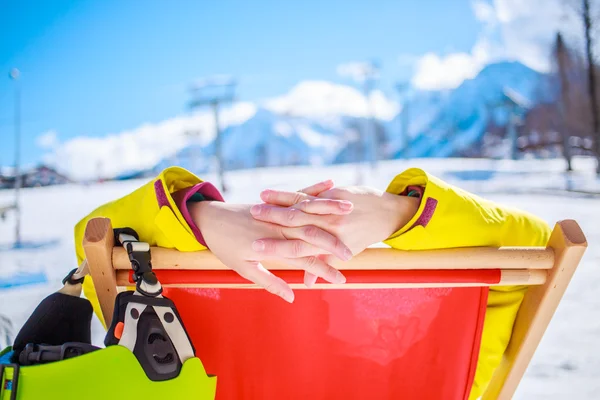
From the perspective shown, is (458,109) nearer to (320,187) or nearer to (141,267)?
(320,187)

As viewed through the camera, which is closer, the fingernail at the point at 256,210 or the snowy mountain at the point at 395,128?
the fingernail at the point at 256,210

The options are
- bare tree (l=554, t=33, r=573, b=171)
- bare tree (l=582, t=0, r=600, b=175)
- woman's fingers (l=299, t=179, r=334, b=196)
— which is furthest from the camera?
bare tree (l=554, t=33, r=573, b=171)

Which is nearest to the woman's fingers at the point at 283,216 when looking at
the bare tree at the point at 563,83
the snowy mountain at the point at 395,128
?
the bare tree at the point at 563,83

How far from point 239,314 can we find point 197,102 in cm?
2993

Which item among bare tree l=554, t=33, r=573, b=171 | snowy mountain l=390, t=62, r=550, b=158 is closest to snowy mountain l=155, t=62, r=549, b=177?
snowy mountain l=390, t=62, r=550, b=158

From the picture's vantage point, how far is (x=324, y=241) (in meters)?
0.87

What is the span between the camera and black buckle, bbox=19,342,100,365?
2.62 feet

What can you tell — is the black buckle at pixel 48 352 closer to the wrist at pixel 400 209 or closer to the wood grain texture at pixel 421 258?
the wood grain texture at pixel 421 258

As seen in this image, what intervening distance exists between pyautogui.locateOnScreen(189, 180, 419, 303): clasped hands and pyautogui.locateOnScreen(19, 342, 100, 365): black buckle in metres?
0.30

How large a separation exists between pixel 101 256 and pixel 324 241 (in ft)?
1.47

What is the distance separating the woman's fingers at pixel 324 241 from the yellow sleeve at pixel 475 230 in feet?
0.45

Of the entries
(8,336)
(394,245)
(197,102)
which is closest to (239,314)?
(394,245)

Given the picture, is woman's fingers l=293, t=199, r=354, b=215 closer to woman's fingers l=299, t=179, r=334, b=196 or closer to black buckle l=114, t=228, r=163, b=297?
woman's fingers l=299, t=179, r=334, b=196

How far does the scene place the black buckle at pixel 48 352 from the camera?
80 cm
